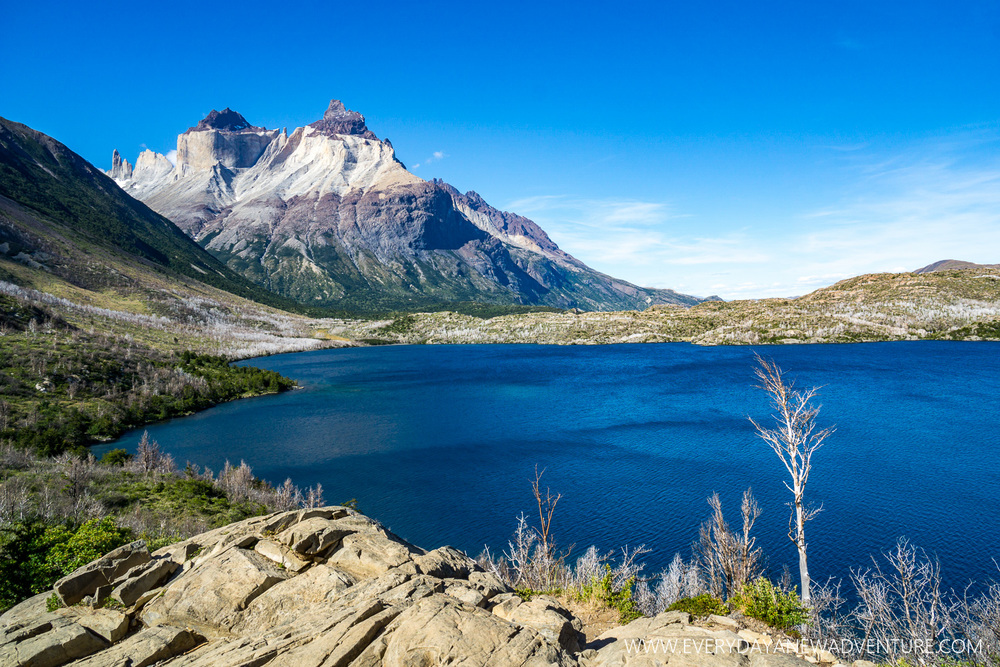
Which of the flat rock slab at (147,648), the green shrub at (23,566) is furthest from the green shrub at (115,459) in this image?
the flat rock slab at (147,648)

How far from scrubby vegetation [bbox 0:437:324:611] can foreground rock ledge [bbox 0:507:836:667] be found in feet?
19.5

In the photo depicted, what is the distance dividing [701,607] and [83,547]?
89.3ft

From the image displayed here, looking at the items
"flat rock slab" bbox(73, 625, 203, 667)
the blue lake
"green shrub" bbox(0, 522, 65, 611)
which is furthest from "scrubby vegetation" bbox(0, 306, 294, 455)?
"flat rock slab" bbox(73, 625, 203, 667)

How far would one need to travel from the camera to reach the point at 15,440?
5434cm

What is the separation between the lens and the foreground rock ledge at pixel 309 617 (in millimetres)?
12148

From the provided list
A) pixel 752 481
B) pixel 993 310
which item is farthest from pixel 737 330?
pixel 752 481

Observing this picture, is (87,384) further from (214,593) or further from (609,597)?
(609,597)

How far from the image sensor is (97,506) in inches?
1378

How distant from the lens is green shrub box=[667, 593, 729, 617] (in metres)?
20.0

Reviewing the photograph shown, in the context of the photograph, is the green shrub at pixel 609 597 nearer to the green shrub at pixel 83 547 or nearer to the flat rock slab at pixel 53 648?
the flat rock slab at pixel 53 648

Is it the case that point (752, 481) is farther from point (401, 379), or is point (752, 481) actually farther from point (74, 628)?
point (401, 379)

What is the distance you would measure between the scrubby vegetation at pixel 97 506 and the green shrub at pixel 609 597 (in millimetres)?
21908

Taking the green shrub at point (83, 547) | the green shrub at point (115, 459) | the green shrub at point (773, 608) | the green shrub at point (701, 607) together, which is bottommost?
the green shrub at point (115, 459)

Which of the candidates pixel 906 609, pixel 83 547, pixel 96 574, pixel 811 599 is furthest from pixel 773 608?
pixel 83 547
